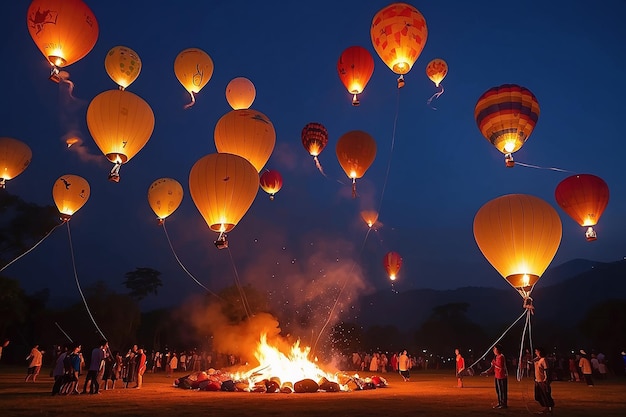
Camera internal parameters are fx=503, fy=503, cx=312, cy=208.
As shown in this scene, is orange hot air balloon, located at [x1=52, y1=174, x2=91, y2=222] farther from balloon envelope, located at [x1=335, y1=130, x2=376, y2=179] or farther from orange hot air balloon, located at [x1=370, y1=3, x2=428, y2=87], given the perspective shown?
orange hot air balloon, located at [x1=370, y1=3, x2=428, y2=87]

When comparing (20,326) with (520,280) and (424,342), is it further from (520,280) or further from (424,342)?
(424,342)

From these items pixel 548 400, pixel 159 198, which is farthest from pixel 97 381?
pixel 548 400

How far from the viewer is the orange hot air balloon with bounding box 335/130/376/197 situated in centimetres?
2477

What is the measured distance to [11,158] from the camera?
2248cm

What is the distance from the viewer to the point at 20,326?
4575cm

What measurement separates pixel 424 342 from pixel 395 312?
127 m

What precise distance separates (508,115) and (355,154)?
8.33 m

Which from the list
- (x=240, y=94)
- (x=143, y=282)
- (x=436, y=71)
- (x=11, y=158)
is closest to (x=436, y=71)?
(x=436, y=71)

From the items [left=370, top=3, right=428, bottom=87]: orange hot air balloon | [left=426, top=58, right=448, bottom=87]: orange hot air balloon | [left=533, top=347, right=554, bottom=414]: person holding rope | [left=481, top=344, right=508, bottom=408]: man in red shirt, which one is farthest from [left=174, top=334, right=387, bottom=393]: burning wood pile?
[left=426, top=58, right=448, bottom=87]: orange hot air balloon

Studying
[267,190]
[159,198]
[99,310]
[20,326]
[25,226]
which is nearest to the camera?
[159,198]

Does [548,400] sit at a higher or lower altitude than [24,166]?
lower

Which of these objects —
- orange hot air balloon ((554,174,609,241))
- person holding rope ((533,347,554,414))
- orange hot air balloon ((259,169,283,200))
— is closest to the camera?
person holding rope ((533,347,554,414))

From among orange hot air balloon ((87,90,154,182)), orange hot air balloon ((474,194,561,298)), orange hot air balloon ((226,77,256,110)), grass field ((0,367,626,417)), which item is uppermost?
orange hot air balloon ((226,77,256,110))

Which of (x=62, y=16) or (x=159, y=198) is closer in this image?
(x=62, y=16)
